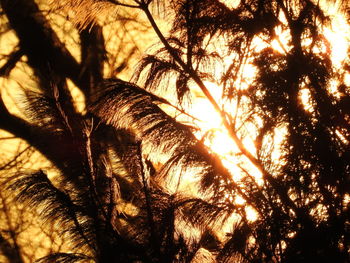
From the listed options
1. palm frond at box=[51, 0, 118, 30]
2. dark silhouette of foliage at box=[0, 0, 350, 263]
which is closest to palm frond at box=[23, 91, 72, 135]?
dark silhouette of foliage at box=[0, 0, 350, 263]

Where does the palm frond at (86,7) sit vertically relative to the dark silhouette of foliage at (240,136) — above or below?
above

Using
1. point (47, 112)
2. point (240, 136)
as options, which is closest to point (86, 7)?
point (47, 112)

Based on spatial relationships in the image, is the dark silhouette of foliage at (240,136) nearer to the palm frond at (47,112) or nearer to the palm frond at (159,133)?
the palm frond at (159,133)

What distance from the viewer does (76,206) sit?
114 cm

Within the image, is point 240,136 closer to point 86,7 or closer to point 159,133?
point 159,133

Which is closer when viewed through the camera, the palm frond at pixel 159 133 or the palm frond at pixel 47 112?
the palm frond at pixel 47 112

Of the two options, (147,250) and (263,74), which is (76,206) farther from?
(263,74)

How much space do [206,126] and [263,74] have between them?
419 millimetres

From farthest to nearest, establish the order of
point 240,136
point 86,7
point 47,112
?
point 240,136, point 86,7, point 47,112

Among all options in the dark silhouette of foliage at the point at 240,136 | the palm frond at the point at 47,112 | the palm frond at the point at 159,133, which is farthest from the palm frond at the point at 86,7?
the palm frond at the point at 47,112

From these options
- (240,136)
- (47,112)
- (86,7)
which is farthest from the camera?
(240,136)

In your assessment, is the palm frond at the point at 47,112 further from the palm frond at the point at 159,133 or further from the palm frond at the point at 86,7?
the palm frond at the point at 86,7

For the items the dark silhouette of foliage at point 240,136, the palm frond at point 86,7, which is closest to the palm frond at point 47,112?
the dark silhouette of foliage at point 240,136

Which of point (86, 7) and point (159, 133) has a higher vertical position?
point (86, 7)
